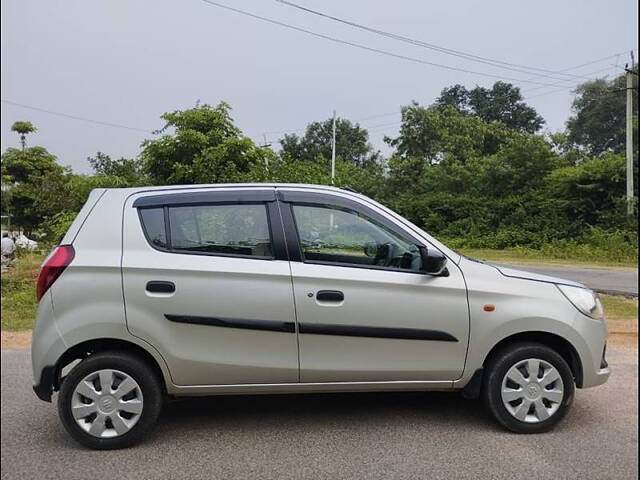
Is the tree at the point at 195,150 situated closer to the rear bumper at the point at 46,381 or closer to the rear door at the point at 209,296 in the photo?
the rear door at the point at 209,296

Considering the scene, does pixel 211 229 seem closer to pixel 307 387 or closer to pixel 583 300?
pixel 307 387

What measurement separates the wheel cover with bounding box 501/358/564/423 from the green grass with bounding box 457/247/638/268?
1284 centimetres

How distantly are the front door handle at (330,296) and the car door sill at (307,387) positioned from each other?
1.77 ft

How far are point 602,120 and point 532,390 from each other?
24.5 meters

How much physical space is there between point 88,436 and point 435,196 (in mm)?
14222

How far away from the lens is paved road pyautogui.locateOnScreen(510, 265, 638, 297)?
10.8 metres

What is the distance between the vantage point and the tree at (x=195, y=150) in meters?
4.39

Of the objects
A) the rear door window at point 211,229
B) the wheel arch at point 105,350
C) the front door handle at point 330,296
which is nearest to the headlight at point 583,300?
the front door handle at point 330,296

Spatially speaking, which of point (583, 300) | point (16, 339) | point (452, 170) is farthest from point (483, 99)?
point (452, 170)

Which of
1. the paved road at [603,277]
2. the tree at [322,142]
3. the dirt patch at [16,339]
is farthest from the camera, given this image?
the paved road at [603,277]

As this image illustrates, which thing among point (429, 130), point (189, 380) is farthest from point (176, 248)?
point (429, 130)

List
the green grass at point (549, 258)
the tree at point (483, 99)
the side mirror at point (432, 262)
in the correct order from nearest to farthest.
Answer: the side mirror at point (432, 262)
the tree at point (483, 99)
the green grass at point (549, 258)

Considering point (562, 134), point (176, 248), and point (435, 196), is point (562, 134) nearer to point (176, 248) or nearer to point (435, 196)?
point (435, 196)

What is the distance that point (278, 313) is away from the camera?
337 centimetres
